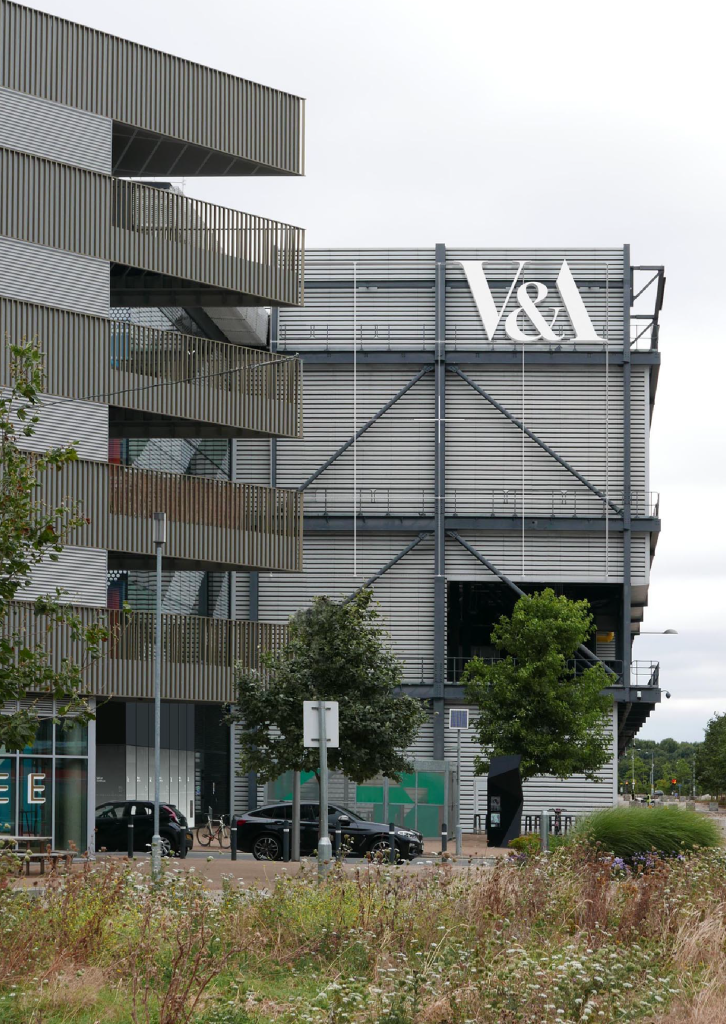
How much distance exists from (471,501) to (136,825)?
21.8 metres

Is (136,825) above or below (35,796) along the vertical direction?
below

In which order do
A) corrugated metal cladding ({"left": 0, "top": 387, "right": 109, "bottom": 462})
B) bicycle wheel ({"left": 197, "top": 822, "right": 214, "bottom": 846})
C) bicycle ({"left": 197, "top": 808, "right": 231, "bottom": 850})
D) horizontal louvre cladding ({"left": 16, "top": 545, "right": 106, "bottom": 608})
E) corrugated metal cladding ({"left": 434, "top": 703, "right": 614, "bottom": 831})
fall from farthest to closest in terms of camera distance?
1. corrugated metal cladding ({"left": 434, "top": 703, "right": 614, "bottom": 831})
2. bicycle wheel ({"left": 197, "top": 822, "right": 214, "bottom": 846})
3. bicycle ({"left": 197, "top": 808, "right": 231, "bottom": 850})
4. horizontal louvre cladding ({"left": 16, "top": 545, "right": 106, "bottom": 608})
5. corrugated metal cladding ({"left": 0, "top": 387, "right": 109, "bottom": 462})

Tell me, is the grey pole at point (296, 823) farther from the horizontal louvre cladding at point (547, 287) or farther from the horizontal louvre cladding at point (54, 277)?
the horizontal louvre cladding at point (547, 287)

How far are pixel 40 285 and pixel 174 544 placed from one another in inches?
247

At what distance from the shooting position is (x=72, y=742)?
31.8 m

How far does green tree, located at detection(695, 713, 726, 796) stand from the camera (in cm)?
9031

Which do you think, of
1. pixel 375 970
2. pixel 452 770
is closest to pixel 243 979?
pixel 375 970

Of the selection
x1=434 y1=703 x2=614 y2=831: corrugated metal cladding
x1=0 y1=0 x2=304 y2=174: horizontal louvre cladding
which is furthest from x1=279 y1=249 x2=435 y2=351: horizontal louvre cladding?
x1=0 y1=0 x2=304 y2=174: horizontal louvre cladding

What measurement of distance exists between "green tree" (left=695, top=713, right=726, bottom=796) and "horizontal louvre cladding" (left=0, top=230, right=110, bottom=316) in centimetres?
6429

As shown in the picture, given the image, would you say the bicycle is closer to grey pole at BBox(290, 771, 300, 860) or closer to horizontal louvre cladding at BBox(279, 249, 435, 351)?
grey pole at BBox(290, 771, 300, 860)

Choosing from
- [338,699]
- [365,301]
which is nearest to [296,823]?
[338,699]

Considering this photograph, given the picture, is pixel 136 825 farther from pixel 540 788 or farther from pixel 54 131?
pixel 540 788

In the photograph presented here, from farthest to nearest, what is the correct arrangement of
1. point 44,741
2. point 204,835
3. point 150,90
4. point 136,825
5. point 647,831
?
1. point 204,835
2. point 150,90
3. point 136,825
4. point 44,741
5. point 647,831

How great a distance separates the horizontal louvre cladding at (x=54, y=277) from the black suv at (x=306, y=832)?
11.2 metres
